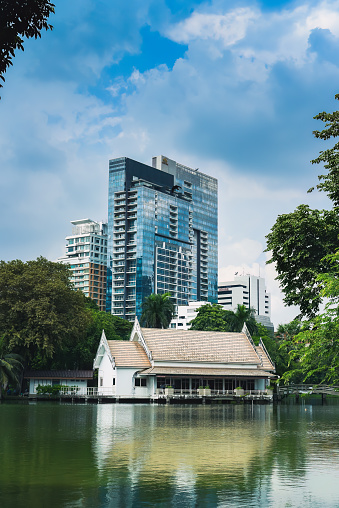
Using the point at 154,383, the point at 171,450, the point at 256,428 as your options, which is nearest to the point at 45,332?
the point at 154,383

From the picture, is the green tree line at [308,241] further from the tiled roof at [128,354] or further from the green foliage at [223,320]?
the green foliage at [223,320]

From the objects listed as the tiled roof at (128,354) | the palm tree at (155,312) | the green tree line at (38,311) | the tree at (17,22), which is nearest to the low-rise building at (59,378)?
the green tree line at (38,311)

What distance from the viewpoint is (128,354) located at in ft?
240

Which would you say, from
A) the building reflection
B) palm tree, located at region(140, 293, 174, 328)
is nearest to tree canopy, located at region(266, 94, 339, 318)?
the building reflection

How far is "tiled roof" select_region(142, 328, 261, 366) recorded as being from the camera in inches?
2901

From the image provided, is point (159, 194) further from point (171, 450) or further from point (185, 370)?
point (171, 450)

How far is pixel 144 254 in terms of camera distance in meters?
191

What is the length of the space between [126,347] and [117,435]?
48.6 meters

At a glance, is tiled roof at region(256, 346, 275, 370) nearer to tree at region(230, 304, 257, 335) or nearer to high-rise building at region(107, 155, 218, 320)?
tree at region(230, 304, 257, 335)

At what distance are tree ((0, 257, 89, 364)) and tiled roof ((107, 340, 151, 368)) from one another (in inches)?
223

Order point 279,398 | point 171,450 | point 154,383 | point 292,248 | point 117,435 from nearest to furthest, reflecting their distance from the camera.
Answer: point 171,450, point 117,435, point 292,248, point 154,383, point 279,398

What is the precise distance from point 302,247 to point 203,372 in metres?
42.2

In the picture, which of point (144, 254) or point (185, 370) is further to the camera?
point (144, 254)

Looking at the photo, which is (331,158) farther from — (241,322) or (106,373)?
(241,322)
